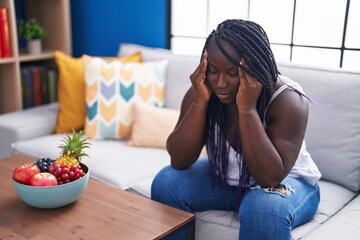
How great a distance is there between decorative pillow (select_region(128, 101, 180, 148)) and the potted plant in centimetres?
108

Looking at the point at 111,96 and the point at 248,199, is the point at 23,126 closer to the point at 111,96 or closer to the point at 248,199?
the point at 111,96

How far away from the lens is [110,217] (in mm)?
1428

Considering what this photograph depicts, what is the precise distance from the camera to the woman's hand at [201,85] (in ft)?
5.01

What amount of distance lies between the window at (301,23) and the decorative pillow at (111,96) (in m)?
0.60

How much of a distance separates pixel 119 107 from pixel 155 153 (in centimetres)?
34

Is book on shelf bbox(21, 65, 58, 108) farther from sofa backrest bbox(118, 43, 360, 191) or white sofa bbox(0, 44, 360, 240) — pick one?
sofa backrest bbox(118, 43, 360, 191)

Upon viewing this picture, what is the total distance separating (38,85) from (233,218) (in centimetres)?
189

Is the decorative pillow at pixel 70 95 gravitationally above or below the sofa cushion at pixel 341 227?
above

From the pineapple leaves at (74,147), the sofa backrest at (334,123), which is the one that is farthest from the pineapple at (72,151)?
the sofa backrest at (334,123)

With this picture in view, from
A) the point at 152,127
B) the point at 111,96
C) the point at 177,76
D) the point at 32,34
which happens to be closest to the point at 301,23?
the point at 177,76

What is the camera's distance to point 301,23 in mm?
2354

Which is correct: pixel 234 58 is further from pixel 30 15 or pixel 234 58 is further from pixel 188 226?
pixel 30 15

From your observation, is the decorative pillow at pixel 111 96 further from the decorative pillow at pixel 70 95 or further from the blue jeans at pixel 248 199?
the blue jeans at pixel 248 199

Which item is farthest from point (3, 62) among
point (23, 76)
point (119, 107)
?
point (119, 107)
